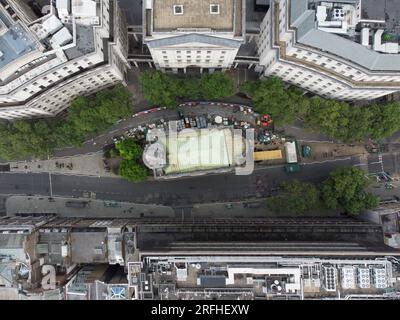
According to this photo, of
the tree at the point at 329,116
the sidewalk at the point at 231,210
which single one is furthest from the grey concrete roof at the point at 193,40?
the sidewalk at the point at 231,210

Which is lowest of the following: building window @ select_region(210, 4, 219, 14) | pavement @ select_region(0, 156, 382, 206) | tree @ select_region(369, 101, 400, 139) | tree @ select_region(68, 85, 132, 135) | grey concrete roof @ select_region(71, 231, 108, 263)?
grey concrete roof @ select_region(71, 231, 108, 263)

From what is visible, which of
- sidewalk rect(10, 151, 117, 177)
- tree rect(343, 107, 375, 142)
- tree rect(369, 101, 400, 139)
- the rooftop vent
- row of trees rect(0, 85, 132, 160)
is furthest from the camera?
sidewalk rect(10, 151, 117, 177)

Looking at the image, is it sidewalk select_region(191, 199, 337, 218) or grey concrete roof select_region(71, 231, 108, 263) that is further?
sidewalk select_region(191, 199, 337, 218)

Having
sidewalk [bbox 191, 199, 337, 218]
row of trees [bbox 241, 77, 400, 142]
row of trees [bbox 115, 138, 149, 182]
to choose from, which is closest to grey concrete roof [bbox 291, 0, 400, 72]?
row of trees [bbox 241, 77, 400, 142]

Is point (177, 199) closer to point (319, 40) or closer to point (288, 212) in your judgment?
point (288, 212)

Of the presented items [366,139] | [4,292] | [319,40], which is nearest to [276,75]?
[319,40]

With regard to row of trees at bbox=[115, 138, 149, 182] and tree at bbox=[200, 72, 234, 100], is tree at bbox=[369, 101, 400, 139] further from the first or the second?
row of trees at bbox=[115, 138, 149, 182]

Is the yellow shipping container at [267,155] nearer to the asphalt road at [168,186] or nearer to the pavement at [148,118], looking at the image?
the asphalt road at [168,186]

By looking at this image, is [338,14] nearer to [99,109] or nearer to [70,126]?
[99,109]
